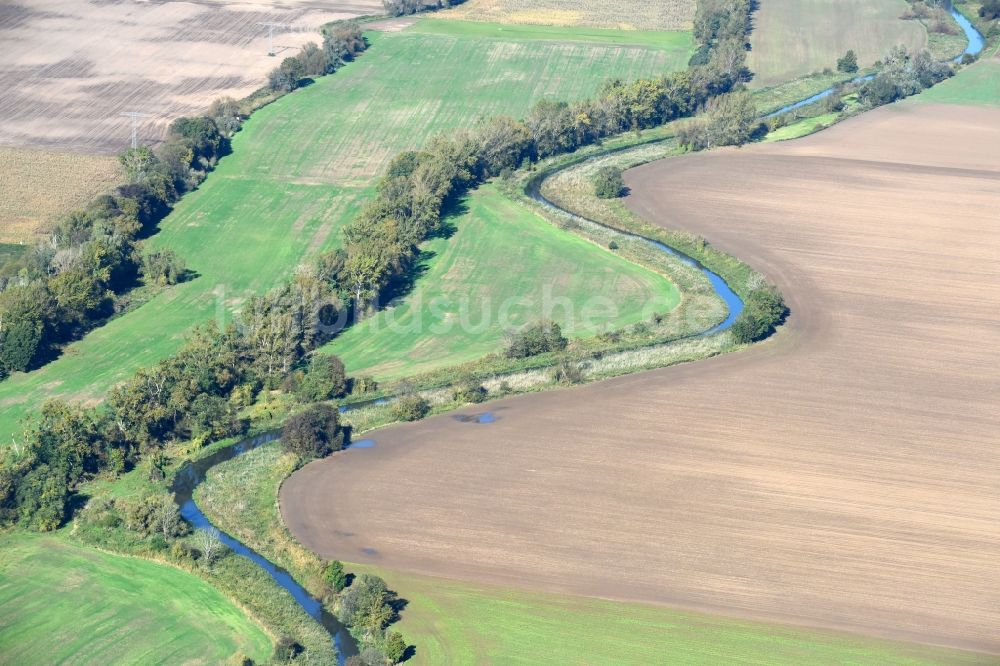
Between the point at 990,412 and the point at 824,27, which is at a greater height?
the point at 824,27

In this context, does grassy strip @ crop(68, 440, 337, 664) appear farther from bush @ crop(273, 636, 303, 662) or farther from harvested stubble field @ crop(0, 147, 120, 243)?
harvested stubble field @ crop(0, 147, 120, 243)

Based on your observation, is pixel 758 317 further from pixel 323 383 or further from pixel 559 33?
pixel 559 33

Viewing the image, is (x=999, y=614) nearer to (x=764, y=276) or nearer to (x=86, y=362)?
(x=764, y=276)

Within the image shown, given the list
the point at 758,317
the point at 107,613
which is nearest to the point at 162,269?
the point at 107,613

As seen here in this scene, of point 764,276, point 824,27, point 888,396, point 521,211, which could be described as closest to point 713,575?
point 888,396

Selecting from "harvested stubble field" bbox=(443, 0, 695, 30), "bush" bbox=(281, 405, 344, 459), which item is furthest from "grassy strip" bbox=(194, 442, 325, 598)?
"harvested stubble field" bbox=(443, 0, 695, 30)
